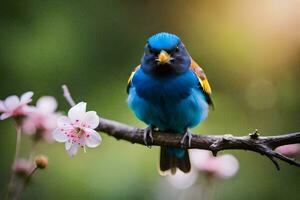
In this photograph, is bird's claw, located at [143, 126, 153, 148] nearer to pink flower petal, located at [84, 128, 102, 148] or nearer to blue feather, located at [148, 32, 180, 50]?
blue feather, located at [148, 32, 180, 50]

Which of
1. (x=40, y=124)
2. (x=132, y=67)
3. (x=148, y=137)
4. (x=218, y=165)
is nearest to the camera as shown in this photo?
(x=40, y=124)

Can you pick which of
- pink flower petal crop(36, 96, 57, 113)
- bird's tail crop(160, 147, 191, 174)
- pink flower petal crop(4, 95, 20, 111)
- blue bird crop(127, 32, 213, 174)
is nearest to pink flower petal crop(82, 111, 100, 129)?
pink flower petal crop(4, 95, 20, 111)

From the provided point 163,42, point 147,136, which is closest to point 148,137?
point 147,136

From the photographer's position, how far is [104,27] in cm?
527

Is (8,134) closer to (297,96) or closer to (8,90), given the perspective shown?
(8,90)

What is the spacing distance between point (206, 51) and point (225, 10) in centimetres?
38

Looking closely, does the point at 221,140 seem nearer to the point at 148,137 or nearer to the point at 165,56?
the point at 148,137

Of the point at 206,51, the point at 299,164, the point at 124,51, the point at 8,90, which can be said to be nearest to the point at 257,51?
the point at 206,51

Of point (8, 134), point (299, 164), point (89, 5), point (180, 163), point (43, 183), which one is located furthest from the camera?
point (89, 5)

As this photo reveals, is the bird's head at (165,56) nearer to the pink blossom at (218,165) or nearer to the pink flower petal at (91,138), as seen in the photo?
the pink blossom at (218,165)

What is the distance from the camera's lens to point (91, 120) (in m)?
2.39

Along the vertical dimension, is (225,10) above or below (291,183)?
above

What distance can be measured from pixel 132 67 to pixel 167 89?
164 centimetres

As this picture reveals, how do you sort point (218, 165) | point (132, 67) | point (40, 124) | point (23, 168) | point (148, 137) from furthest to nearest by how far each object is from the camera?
1. point (132, 67)
2. point (148, 137)
3. point (218, 165)
4. point (40, 124)
5. point (23, 168)
